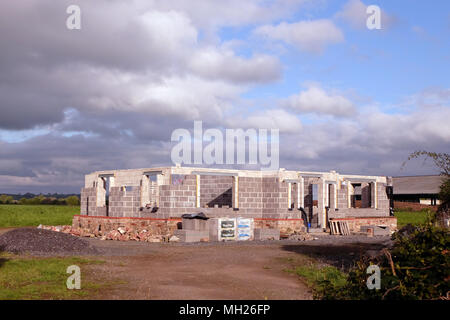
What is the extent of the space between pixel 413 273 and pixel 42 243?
47.7 ft

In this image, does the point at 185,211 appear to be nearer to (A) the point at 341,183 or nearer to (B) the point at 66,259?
(B) the point at 66,259

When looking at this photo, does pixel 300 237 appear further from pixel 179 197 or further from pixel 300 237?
pixel 179 197

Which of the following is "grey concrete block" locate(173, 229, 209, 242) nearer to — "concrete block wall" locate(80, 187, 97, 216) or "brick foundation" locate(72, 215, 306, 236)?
"brick foundation" locate(72, 215, 306, 236)

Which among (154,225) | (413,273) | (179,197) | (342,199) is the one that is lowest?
(154,225)

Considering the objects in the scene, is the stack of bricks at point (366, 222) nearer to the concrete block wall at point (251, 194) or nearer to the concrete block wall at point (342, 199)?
the concrete block wall at point (342, 199)

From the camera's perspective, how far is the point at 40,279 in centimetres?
1112

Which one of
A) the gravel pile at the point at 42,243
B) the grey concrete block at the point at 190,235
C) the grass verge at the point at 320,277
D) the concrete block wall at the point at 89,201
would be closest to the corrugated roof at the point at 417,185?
the grey concrete block at the point at 190,235

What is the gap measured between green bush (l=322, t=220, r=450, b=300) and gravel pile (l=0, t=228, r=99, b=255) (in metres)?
11.5

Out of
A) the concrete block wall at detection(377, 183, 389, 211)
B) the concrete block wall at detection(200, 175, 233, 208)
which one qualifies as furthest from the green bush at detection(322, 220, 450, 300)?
the concrete block wall at detection(377, 183, 389, 211)

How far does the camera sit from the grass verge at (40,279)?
30.8 ft

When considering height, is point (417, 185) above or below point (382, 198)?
above

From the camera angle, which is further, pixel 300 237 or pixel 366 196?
pixel 366 196

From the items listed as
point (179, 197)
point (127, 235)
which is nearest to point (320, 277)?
point (179, 197)

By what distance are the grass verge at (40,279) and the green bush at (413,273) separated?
5527mm
